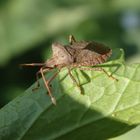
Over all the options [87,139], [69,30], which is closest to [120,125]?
[87,139]

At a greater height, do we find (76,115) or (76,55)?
(76,115)

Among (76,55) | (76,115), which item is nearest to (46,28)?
(76,55)

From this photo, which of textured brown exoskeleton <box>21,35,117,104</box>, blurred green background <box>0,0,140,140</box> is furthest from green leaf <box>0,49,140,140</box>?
blurred green background <box>0,0,140,140</box>

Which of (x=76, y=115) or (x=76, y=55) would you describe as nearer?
(x=76, y=115)

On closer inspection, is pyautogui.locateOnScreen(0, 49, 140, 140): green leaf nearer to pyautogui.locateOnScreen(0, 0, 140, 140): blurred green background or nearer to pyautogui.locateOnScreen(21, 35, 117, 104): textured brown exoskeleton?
pyautogui.locateOnScreen(21, 35, 117, 104): textured brown exoskeleton

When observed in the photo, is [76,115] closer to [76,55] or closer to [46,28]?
[76,55]

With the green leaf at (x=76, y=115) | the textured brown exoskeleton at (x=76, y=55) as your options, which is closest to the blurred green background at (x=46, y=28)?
the textured brown exoskeleton at (x=76, y=55)

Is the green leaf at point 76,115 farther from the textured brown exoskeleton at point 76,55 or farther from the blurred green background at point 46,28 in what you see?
the blurred green background at point 46,28
